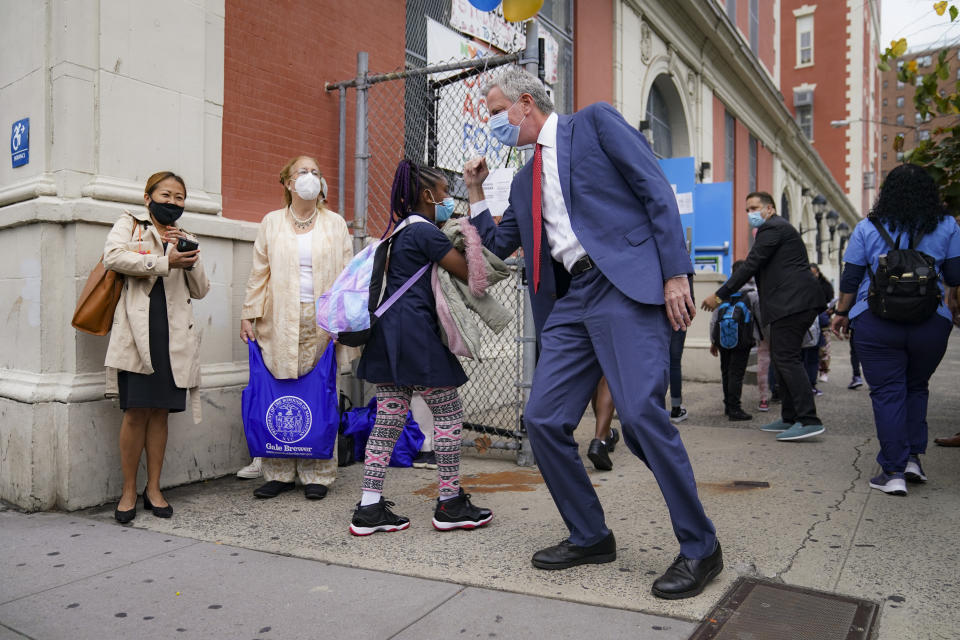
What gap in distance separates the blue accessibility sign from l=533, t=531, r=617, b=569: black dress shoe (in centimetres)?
369

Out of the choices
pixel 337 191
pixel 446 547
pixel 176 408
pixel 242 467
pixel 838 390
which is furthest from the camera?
pixel 838 390

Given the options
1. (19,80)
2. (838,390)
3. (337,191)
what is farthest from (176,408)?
(838,390)

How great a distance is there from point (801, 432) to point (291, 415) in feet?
13.0

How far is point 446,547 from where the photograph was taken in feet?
11.4

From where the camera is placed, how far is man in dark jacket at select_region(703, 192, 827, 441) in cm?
604

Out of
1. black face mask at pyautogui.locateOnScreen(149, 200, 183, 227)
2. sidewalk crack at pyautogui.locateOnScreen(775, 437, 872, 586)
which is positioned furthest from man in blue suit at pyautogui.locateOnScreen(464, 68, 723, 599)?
black face mask at pyautogui.locateOnScreen(149, 200, 183, 227)

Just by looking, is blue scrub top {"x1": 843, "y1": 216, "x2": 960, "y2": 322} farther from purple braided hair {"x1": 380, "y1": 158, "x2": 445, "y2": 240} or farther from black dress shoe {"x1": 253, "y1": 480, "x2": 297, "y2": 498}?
black dress shoe {"x1": 253, "y1": 480, "x2": 297, "y2": 498}

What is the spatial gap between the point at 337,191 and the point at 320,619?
4.13 metres

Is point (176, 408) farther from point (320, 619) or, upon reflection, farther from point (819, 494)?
point (819, 494)

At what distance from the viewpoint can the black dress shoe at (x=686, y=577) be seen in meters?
2.78

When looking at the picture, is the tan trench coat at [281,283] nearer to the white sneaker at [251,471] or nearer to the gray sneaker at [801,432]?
the white sneaker at [251,471]

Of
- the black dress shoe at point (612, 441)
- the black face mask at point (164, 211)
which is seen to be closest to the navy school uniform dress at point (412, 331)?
the black face mask at point (164, 211)

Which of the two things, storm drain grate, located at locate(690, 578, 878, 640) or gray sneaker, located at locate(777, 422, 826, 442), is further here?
gray sneaker, located at locate(777, 422, 826, 442)

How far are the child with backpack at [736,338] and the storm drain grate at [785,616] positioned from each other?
464cm
